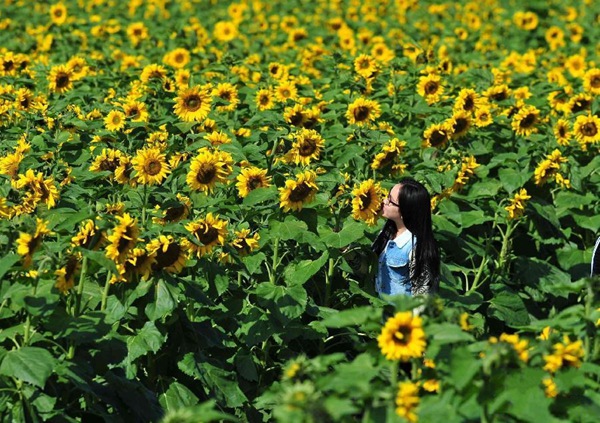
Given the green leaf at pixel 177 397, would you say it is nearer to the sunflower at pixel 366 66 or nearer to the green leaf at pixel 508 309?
the green leaf at pixel 508 309

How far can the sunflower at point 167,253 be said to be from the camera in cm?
384

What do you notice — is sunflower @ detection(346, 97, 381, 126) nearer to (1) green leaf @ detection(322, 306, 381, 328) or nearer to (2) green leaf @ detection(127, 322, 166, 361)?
(2) green leaf @ detection(127, 322, 166, 361)

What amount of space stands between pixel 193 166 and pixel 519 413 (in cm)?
216

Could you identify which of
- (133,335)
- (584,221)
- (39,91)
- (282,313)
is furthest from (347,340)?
(39,91)

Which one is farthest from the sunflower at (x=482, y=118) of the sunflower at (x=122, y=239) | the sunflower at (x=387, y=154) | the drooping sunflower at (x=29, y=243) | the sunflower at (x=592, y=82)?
the drooping sunflower at (x=29, y=243)

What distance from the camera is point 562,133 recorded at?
6586 millimetres

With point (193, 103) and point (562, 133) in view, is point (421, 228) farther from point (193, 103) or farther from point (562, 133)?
point (562, 133)

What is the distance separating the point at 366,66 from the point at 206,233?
3.27m

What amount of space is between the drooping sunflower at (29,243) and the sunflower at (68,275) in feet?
0.37

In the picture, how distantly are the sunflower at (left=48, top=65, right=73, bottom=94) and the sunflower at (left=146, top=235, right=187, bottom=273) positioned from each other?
3.21 meters

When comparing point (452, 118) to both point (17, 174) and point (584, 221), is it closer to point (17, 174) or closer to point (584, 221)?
point (584, 221)

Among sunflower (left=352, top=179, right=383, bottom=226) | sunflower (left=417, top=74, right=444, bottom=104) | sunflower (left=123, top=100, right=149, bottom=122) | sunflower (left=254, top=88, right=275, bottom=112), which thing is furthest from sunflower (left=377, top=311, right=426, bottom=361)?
sunflower (left=417, top=74, right=444, bottom=104)

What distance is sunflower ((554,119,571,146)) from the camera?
654 cm

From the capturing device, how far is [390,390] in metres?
2.97
